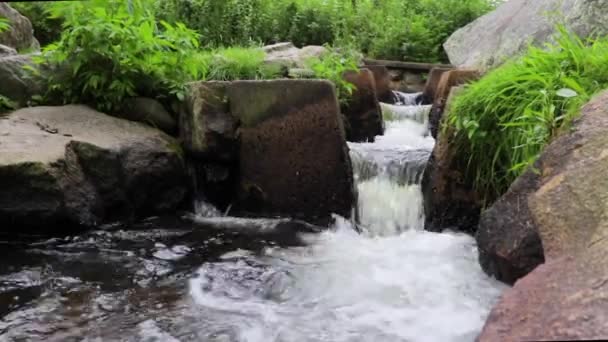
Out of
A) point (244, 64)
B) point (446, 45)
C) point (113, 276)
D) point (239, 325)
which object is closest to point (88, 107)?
point (244, 64)

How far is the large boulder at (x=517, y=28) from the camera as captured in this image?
4188 millimetres

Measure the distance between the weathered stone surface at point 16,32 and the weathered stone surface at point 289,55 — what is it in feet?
10.7

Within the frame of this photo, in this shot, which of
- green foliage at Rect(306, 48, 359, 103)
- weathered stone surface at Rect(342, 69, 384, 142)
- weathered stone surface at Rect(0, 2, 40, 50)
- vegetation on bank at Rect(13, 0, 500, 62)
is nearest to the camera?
green foliage at Rect(306, 48, 359, 103)

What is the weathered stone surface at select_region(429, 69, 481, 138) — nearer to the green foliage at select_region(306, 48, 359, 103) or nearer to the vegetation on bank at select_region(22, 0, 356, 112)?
the green foliage at select_region(306, 48, 359, 103)

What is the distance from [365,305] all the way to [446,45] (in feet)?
20.5

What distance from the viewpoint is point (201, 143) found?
4398 mm

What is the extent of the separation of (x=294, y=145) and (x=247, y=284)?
166cm

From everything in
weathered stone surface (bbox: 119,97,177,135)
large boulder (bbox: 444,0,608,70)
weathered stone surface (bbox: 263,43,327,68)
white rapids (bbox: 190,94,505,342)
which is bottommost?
white rapids (bbox: 190,94,505,342)

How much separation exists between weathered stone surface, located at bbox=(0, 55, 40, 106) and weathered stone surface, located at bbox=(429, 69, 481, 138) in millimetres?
3904

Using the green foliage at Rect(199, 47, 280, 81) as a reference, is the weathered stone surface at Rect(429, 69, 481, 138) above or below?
below

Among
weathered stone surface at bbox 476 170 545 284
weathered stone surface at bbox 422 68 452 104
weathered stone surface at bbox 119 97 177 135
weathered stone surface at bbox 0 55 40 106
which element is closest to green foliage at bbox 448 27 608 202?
weathered stone surface at bbox 476 170 545 284

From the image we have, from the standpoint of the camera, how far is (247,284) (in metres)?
2.99

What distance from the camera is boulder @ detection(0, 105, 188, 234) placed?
3.45m

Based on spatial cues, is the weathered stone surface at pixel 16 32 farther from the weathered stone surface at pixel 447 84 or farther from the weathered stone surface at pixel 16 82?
the weathered stone surface at pixel 447 84
